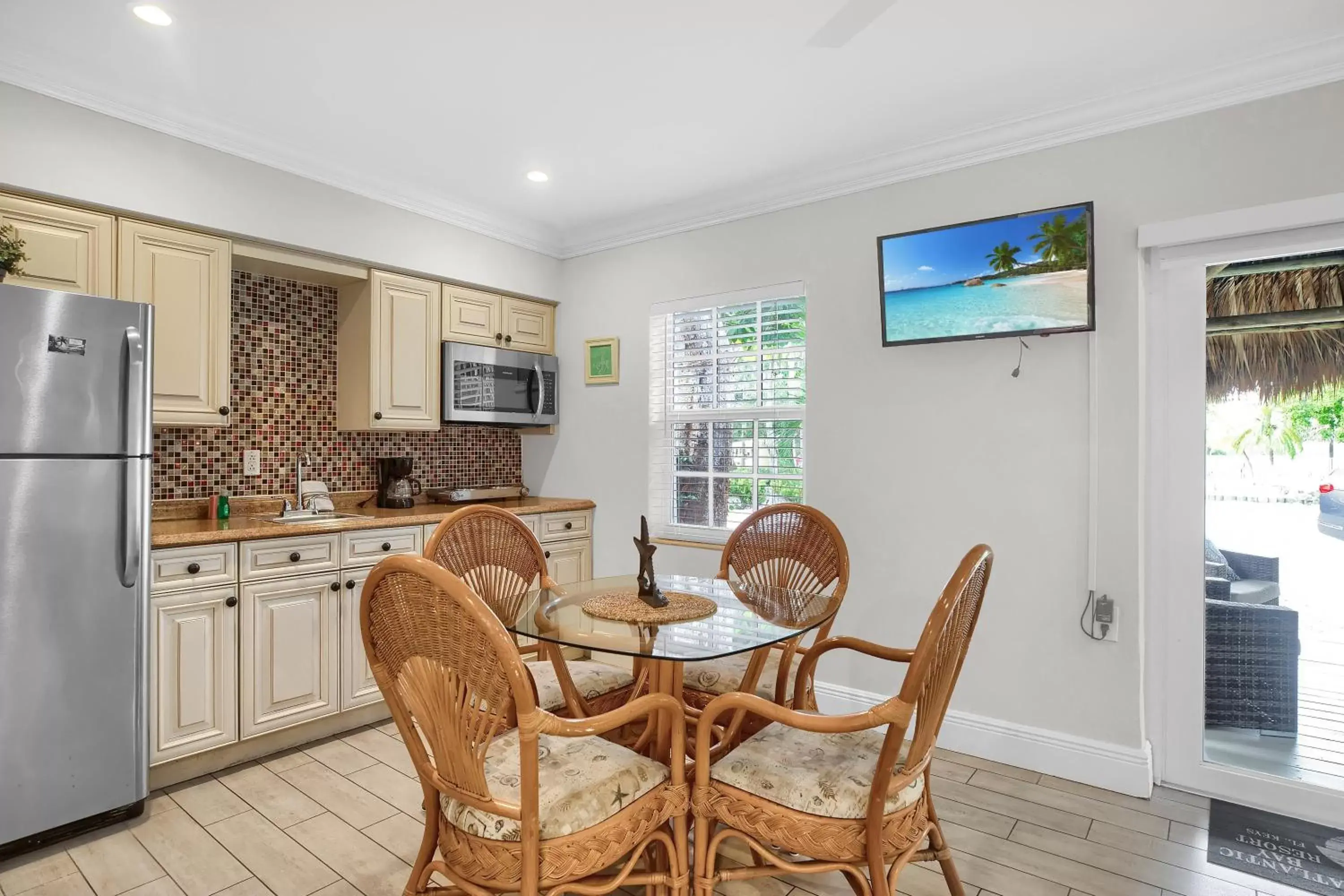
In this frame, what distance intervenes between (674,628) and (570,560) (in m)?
2.37

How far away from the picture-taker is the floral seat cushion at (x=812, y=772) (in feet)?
5.23

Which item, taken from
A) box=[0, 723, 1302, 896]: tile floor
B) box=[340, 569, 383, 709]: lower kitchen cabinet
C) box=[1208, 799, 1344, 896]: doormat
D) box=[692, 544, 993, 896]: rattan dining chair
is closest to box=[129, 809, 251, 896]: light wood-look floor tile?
box=[0, 723, 1302, 896]: tile floor

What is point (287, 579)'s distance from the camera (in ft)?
9.69

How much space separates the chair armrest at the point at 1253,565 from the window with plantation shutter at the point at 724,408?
5.54 ft

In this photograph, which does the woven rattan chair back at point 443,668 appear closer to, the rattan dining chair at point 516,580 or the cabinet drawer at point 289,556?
the rattan dining chair at point 516,580

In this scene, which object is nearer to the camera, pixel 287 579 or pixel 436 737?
pixel 436 737

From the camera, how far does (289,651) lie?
2971 millimetres

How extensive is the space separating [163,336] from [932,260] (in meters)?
3.11

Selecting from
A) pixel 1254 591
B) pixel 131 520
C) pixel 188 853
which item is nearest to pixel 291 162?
pixel 131 520

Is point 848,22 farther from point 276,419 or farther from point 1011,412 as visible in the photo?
point 276,419

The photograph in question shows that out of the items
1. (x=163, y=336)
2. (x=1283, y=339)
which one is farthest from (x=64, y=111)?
(x=1283, y=339)

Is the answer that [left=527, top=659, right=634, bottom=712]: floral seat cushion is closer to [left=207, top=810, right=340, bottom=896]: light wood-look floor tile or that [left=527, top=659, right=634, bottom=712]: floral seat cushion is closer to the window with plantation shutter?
[left=207, top=810, right=340, bottom=896]: light wood-look floor tile

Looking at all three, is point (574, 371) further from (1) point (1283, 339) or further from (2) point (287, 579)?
(1) point (1283, 339)

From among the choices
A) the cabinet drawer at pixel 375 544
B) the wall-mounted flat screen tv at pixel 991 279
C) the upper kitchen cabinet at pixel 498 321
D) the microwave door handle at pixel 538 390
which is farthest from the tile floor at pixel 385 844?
the upper kitchen cabinet at pixel 498 321
